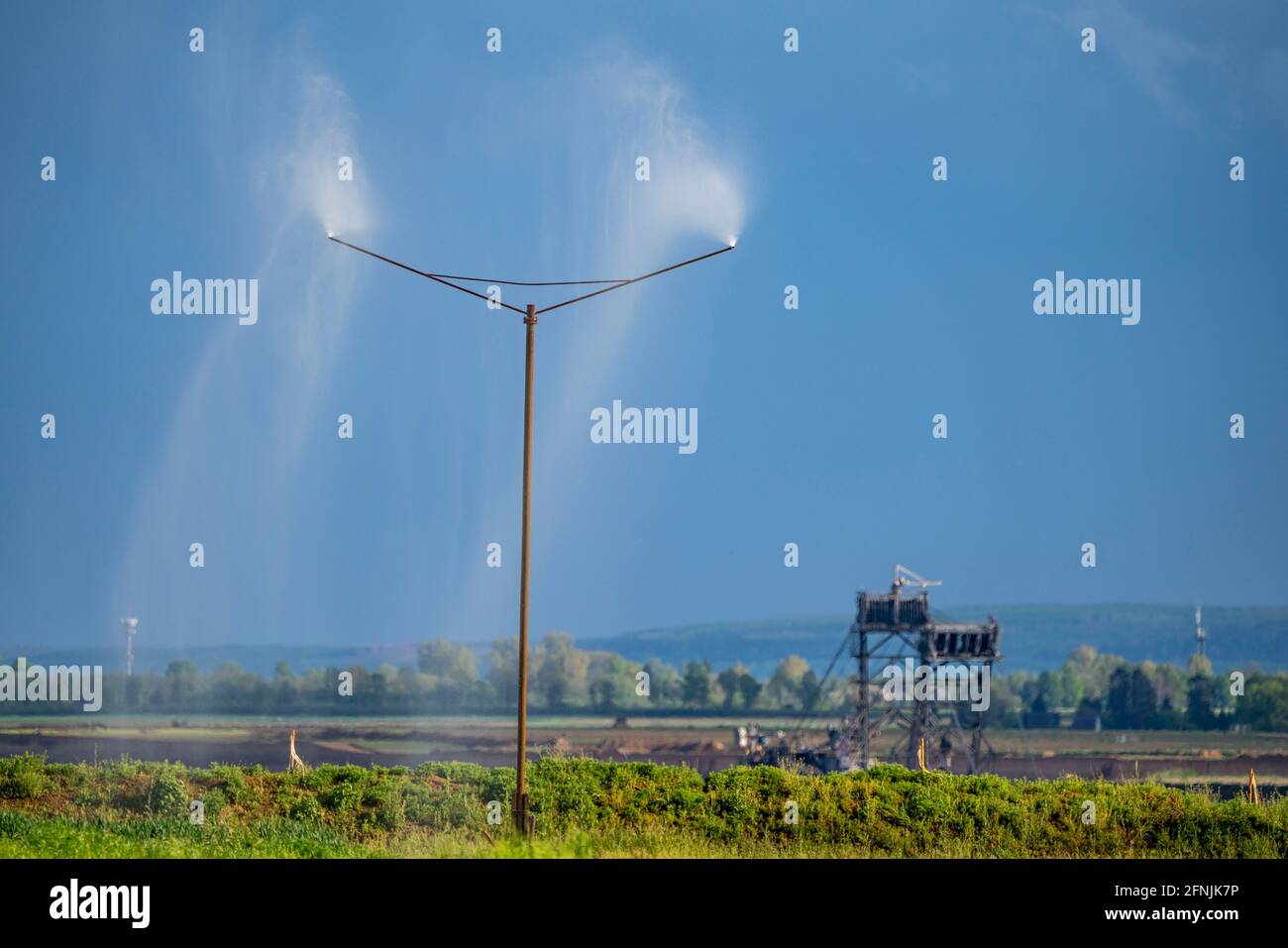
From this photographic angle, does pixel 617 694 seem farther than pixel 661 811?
Yes

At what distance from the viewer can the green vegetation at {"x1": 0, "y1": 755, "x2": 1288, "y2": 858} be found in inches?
1161

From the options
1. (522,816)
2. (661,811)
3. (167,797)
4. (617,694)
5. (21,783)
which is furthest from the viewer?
(617,694)

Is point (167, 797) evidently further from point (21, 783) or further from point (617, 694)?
point (617, 694)

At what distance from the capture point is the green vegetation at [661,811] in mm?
29500

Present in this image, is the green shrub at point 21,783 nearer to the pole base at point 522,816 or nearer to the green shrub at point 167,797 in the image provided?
the green shrub at point 167,797

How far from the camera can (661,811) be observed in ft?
104

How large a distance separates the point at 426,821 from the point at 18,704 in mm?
127677

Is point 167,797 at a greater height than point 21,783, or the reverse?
point 21,783

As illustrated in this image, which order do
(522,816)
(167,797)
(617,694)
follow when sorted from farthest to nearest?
(617,694) < (167,797) < (522,816)

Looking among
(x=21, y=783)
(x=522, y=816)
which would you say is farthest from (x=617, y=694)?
(x=522, y=816)

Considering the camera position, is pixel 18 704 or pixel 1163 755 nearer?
pixel 1163 755

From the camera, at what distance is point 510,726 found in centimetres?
14862
